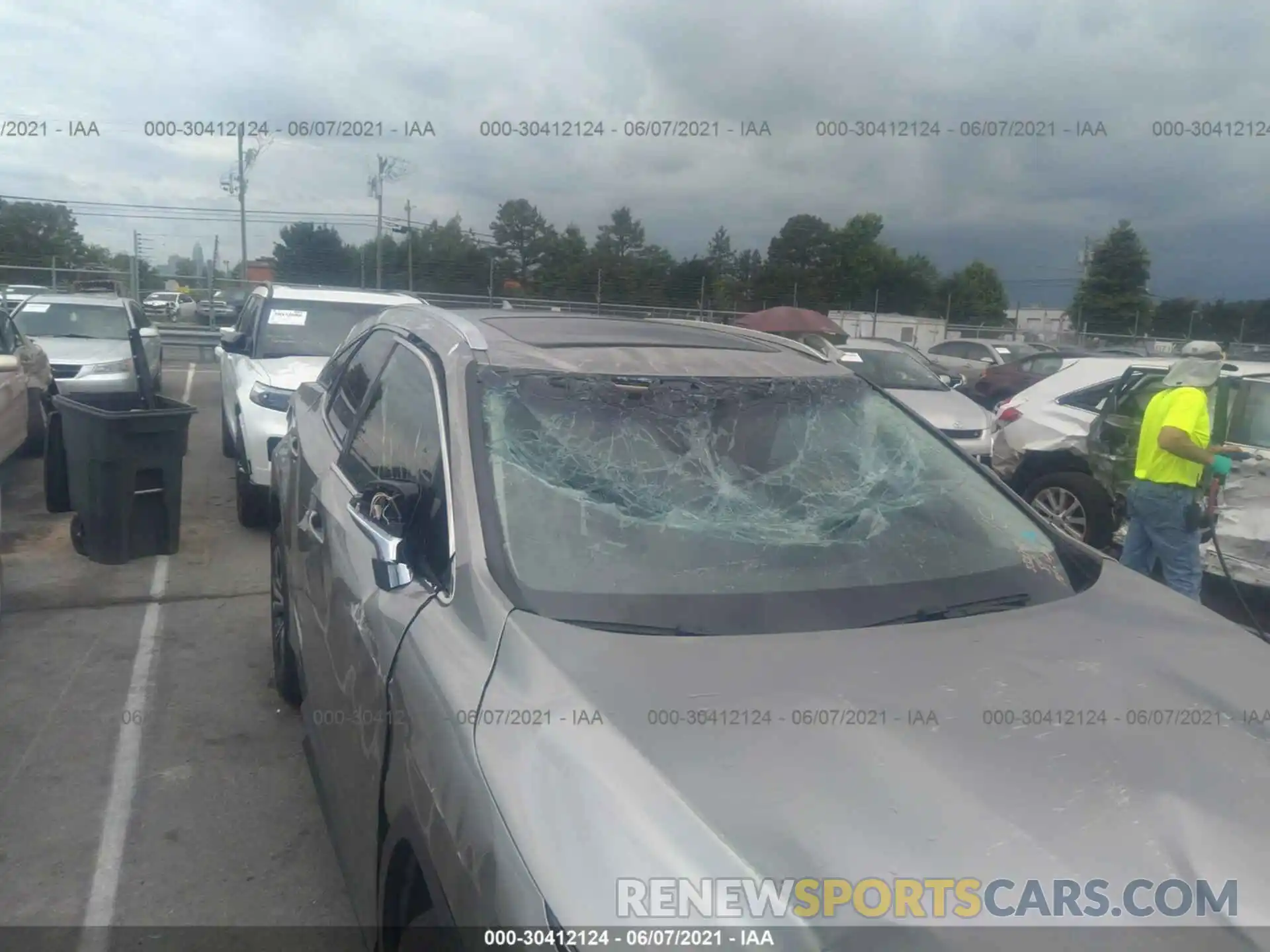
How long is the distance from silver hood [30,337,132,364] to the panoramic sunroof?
8.80 m

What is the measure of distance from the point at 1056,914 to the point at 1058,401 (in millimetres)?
7236

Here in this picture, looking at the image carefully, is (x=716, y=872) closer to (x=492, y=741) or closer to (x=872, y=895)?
(x=872, y=895)

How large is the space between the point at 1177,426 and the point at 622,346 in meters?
3.54

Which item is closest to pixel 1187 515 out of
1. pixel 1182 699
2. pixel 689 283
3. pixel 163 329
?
pixel 1182 699

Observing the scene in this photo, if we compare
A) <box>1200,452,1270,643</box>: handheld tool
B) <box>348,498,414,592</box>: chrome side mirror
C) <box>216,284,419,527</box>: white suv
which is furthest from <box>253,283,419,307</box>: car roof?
<box>348,498,414,592</box>: chrome side mirror

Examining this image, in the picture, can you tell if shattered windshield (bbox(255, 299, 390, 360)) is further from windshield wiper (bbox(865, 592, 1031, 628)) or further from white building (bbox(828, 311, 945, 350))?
white building (bbox(828, 311, 945, 350))

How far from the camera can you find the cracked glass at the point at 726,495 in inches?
96.7

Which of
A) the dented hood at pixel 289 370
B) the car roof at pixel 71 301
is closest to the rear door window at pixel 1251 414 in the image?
the dented hood at pixel 289 370

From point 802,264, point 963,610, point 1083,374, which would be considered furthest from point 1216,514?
point 802,264

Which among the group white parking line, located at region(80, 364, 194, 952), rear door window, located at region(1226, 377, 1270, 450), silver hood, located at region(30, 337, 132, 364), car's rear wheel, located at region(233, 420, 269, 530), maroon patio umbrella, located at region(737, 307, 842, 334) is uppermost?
maroon patio umbrella, located at region(737, 307, 842, 334)

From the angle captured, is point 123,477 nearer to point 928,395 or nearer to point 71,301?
point 71,301

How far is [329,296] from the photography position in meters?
9.03

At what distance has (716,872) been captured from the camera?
158cm

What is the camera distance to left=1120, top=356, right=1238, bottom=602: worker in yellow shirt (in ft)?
17.1
